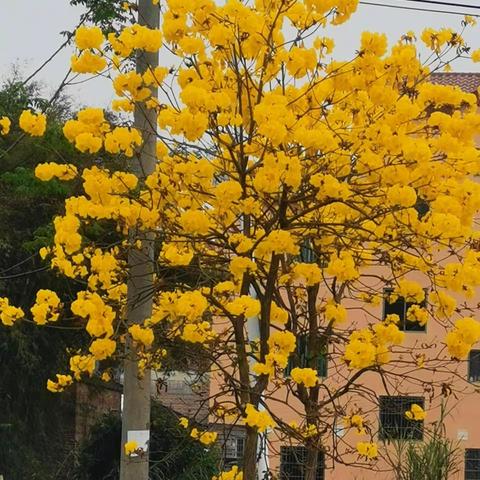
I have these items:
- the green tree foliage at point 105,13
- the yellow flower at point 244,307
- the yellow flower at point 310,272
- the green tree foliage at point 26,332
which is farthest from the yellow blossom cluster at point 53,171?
the green tree foliage at point 26,332

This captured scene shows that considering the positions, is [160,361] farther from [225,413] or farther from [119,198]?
[119,198]

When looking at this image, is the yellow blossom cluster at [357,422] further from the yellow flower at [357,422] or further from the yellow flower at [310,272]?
the yellow flower at [310,272]

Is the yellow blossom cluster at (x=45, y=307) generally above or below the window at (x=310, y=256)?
below

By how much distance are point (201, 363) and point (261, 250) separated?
1.29m

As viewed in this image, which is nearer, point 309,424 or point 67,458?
point 309,424

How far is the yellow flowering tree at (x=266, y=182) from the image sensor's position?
400cm

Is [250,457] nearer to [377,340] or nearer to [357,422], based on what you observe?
[357,422]

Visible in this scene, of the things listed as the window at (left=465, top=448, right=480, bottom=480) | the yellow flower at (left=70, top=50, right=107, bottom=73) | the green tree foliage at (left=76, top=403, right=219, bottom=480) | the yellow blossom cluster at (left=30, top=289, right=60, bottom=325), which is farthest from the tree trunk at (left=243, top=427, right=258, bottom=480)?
the window at (left=465, top=448, right=480, bottom=480)

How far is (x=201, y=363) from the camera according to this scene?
200 inches

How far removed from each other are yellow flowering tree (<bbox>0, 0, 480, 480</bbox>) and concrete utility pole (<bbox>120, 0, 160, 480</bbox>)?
139 millimetres

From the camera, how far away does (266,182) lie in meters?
3.81

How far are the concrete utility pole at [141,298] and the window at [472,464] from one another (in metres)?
18.9

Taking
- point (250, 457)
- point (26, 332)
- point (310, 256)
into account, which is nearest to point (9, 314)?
point (250, 457)

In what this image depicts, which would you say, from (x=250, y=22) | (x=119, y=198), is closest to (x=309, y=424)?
(x=119, y=198)
